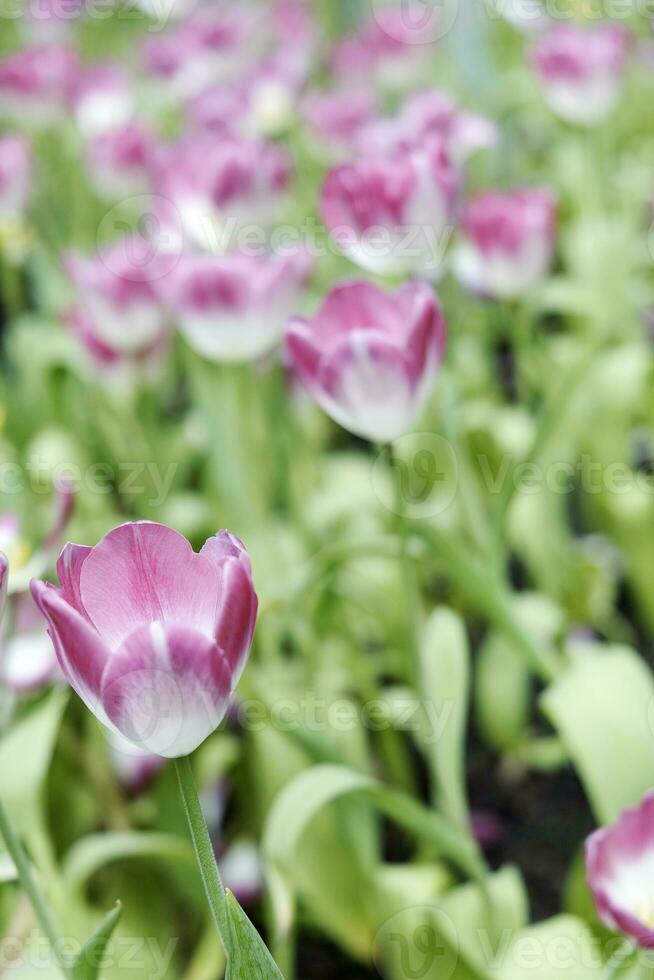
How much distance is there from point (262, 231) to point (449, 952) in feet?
2.56

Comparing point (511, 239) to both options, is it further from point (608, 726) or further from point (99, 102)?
point (99, 102)

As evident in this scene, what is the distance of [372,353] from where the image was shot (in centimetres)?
62

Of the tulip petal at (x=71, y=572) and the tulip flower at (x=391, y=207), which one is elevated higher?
the tulip petal at (x=71, y=572)

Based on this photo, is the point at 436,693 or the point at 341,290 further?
the point at 436,693

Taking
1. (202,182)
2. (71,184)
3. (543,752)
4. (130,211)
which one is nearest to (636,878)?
(543,752)

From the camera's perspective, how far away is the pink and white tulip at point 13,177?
4.97ft

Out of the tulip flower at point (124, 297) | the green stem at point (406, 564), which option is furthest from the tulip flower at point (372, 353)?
the tulip flower at point (124, 297)

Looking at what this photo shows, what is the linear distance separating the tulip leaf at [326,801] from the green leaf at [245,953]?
0.22 m

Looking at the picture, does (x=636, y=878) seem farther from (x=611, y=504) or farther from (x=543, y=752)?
(x=611, y=504)

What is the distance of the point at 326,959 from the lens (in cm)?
99

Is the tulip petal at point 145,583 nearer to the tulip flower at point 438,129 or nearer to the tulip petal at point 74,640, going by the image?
the tulip petal at point 74,640

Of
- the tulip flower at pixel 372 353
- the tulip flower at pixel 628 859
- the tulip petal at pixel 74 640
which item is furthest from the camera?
the tulip flower at pixel 372 353

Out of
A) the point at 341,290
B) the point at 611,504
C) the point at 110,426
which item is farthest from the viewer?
the point at 110,426

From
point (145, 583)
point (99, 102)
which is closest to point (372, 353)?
point (145, 583)
